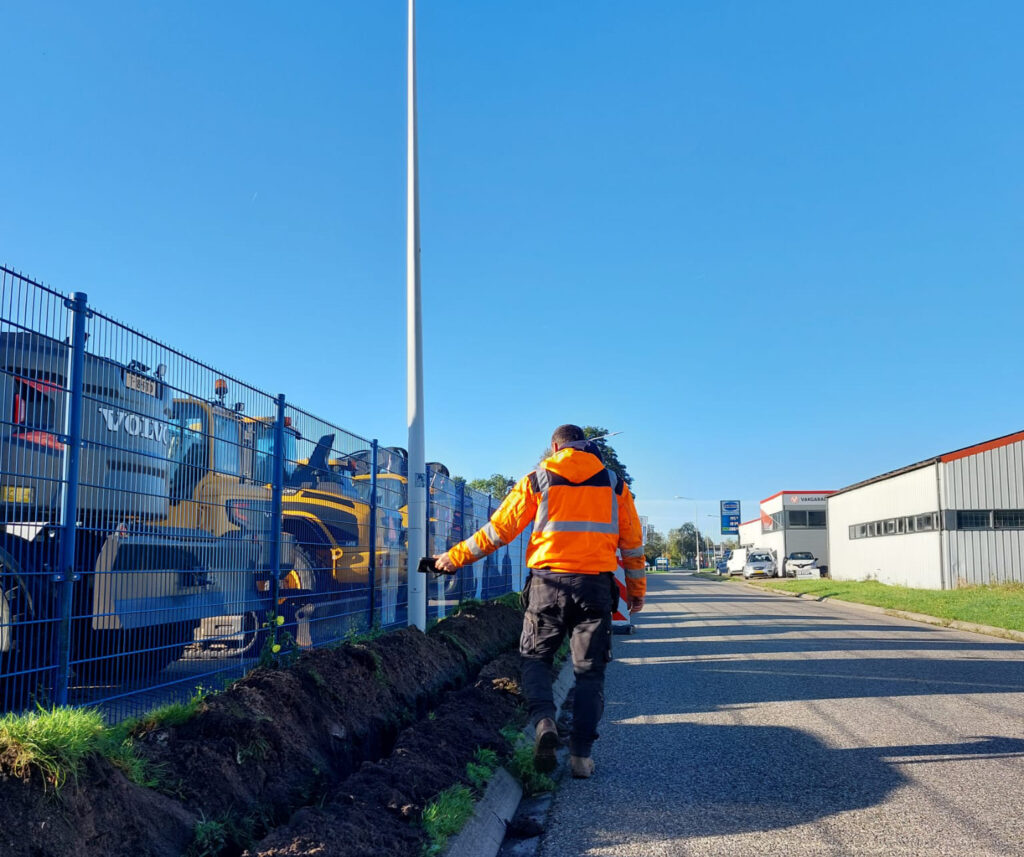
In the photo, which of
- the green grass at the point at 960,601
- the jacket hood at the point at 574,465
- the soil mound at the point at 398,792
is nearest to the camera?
the soil mound at the point at 398,792

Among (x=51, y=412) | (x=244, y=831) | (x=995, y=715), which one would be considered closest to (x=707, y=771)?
(x=244, y=831)

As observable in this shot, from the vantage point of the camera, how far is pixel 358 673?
20.7ft

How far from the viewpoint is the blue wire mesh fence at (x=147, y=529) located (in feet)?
14.2

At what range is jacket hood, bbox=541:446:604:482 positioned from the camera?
5875 millimetres

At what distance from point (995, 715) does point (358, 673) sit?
17.3 feet

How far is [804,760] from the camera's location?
19.5 feet

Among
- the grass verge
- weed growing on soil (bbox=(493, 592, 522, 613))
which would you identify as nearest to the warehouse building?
weed growing on soil (bbox=(493, 592, 522, 613))

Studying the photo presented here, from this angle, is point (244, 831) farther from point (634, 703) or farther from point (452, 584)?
point (452, 584)

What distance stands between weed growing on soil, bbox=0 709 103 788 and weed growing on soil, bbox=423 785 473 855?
1.38 metres

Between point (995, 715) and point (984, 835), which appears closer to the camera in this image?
point (984, 835)

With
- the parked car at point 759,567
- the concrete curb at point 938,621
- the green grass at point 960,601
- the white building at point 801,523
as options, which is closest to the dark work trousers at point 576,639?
the concrete curb at point 938,621

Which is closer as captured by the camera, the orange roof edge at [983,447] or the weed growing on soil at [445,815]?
the weed growing on soil at [445,815]

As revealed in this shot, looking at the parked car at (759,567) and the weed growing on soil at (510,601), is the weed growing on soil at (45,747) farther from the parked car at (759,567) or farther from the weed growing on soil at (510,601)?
the parked car at (759,567)

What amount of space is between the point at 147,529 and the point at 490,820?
2.56m
